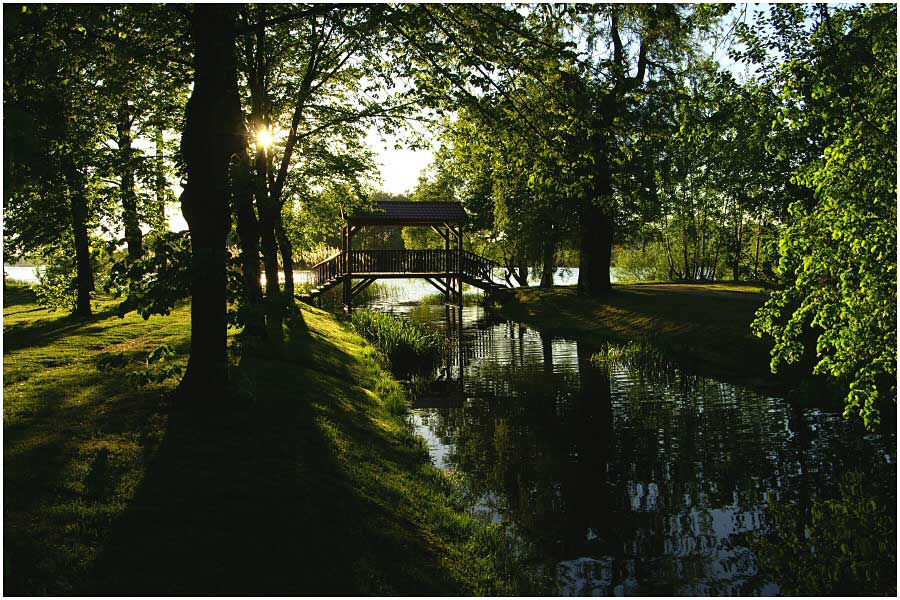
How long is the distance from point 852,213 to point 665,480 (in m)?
4.26

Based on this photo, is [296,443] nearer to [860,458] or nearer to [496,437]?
[496,437]

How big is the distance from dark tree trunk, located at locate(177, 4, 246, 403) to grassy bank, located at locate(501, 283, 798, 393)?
11708mm

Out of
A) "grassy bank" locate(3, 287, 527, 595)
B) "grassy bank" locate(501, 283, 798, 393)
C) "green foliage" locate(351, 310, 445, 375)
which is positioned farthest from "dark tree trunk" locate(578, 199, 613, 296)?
"grassy bank" locate(3, 287, 527, 595)

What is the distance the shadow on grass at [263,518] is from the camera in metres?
5.41

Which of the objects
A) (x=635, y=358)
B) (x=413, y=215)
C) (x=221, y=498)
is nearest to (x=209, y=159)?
(x=221, y=498)

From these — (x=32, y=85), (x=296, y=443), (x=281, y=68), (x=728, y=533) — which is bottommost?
(x=728, y=533)

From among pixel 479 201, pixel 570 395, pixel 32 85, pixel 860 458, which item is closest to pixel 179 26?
pixel 32 85

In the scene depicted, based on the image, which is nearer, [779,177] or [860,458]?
[860,458]

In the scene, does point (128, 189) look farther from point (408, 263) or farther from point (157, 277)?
point (408, 263)

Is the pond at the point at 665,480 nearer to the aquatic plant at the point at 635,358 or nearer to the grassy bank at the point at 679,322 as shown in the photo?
the aquatic plant at the point at 635,358

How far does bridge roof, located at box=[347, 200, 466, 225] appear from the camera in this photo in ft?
111

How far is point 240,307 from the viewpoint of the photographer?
318 inches

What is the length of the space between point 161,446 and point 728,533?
614 centimetres

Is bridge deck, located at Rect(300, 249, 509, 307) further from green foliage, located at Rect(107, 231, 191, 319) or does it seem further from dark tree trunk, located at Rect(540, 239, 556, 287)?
green foliage, located at Rect(107, 231, 191, 319)
